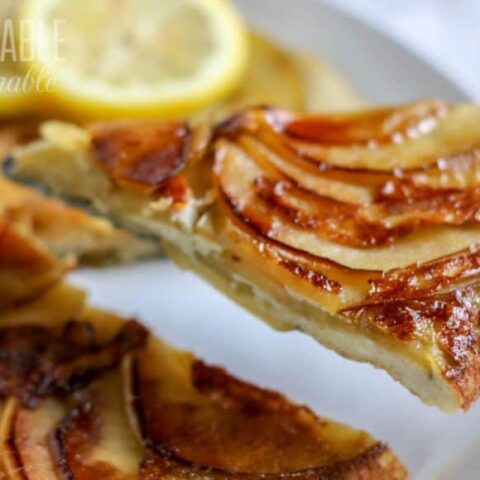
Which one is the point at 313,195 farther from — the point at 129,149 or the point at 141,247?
the point at 141,247

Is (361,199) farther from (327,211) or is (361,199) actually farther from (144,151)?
(144,151)

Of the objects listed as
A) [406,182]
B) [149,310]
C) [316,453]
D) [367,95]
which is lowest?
[149,310]

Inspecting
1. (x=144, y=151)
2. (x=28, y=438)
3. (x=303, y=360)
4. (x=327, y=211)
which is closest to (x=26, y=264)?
(x=144, y=151)

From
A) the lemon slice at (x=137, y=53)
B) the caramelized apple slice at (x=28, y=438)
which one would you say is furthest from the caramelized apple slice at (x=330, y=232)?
the lemon slice at (x=137, y=53)

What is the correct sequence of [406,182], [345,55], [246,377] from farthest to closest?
[345,55]
[246,377]
[406,182]

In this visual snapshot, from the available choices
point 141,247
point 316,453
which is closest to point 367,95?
point 141,247

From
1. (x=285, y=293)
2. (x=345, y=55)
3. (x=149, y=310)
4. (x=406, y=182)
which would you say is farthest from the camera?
(x=345, y=55)

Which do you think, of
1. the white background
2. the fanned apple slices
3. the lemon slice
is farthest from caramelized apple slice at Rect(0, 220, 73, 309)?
the white background
